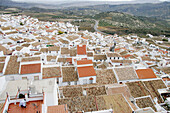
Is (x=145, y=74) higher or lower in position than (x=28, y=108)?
lower

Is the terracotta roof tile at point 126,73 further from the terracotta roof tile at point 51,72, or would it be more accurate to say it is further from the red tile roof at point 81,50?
the red tile roof at point 81,50

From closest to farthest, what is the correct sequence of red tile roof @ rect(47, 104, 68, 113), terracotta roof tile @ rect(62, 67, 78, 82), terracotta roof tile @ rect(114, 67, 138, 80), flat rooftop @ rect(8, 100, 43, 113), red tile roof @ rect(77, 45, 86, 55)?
1. flat rooftop @ rect(8, 100, 43, 113)
2. red tile roof @ rect(47, 104, 68, 113)
3. terracotta roof tile @ rect(62, 67, 78, 82)
4. terracotta roof tile @ rect(114, 67, 138, 80)
5. red tile roof @ rect(77, 45, 86, 55)

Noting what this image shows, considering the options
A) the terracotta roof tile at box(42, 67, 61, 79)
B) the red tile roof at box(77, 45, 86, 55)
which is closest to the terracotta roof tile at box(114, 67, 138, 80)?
the terracotta roof tile at box(42, 67, 61, 79)

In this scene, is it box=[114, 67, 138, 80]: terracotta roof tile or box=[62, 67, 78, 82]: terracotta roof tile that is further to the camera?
→ box=[114, 67, 138, 80]: terracotta roof tile

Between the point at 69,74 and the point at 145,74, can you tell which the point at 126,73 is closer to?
the point at 145,74

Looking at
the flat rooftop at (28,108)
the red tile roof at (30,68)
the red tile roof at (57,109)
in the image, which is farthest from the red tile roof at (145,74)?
the flat rooftop at (28,108)

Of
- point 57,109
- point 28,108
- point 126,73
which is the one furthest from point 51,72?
point 126,73

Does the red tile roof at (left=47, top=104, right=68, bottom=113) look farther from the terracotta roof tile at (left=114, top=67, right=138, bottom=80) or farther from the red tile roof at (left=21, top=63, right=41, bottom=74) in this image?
the terracotta roof tile at (left=114, top=67, right=138, bottom=80)

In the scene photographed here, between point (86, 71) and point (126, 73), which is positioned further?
point (126, 73)
